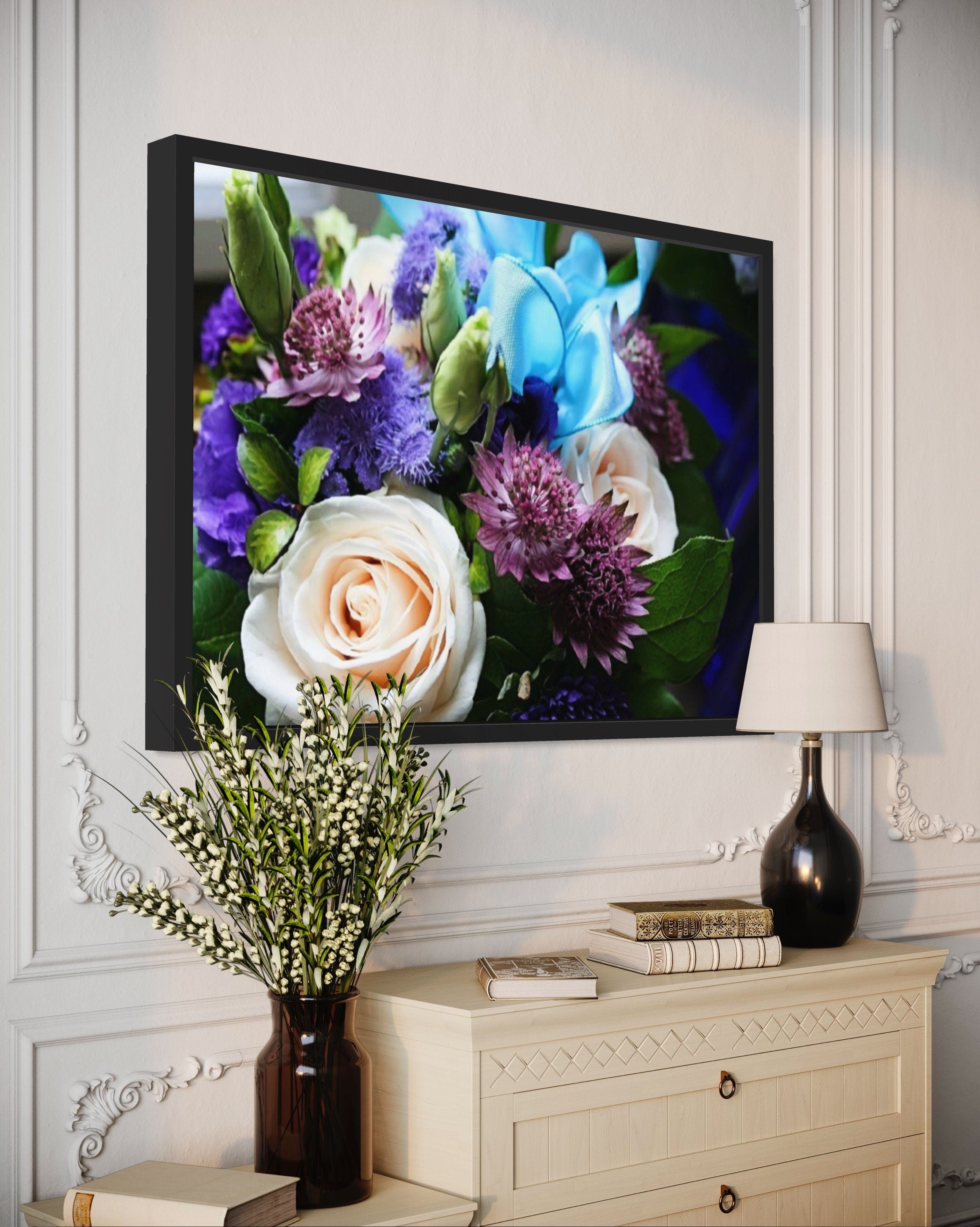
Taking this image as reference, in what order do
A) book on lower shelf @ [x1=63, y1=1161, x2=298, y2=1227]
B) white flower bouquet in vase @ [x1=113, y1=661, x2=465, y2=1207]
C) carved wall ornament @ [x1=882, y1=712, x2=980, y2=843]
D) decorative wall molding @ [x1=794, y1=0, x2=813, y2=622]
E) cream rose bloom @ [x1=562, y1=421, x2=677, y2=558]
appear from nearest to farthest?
1. book on lower shelf @ [x1=63, y1=1161, x2=298, y2=1227]
2. white flower bouquet in vase @ [x1=113, y1=661, x2=465, y2=1207]
3. cream rose bloom @ [x1=562, y1=421, x2=677, y2=558]
4. decorative wall molding @ [x1=794, y1=0, x2=813, y2=622]
5. carved wall ornament @ [x1=882, y1=712, x2=980, y2=843]

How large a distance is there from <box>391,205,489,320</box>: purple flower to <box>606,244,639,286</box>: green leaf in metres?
0.29

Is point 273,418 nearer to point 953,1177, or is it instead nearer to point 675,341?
point 675,341

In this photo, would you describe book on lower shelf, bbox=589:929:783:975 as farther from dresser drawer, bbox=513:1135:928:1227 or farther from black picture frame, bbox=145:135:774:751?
black picture frame, bbox=145:135:774:751

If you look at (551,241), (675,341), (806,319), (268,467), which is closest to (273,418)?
(268,467)

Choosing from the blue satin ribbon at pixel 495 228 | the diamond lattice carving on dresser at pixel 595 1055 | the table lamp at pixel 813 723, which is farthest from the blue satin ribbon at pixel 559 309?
the diamond lattice carving on dresser at pixel 595 1055

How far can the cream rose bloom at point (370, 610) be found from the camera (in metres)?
2.35

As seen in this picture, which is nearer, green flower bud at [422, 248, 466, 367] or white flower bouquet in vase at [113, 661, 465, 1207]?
white flower bouquet in vase at [113, 661, 465, 1207]

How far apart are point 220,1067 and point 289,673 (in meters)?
0.67

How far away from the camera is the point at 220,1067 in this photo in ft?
7.54

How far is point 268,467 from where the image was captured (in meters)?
2.34

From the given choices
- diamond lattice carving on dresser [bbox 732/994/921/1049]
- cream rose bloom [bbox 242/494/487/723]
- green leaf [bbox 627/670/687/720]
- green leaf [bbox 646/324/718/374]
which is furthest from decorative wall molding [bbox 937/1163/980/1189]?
cream rose bloom [bbox 242/494/487/723]

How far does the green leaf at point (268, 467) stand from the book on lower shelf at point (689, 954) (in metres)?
0.97

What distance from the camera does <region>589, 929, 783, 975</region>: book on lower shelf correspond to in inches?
93.2

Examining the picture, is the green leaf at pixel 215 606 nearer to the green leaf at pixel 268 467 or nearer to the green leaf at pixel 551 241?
the green leaf at pixel 268 467
